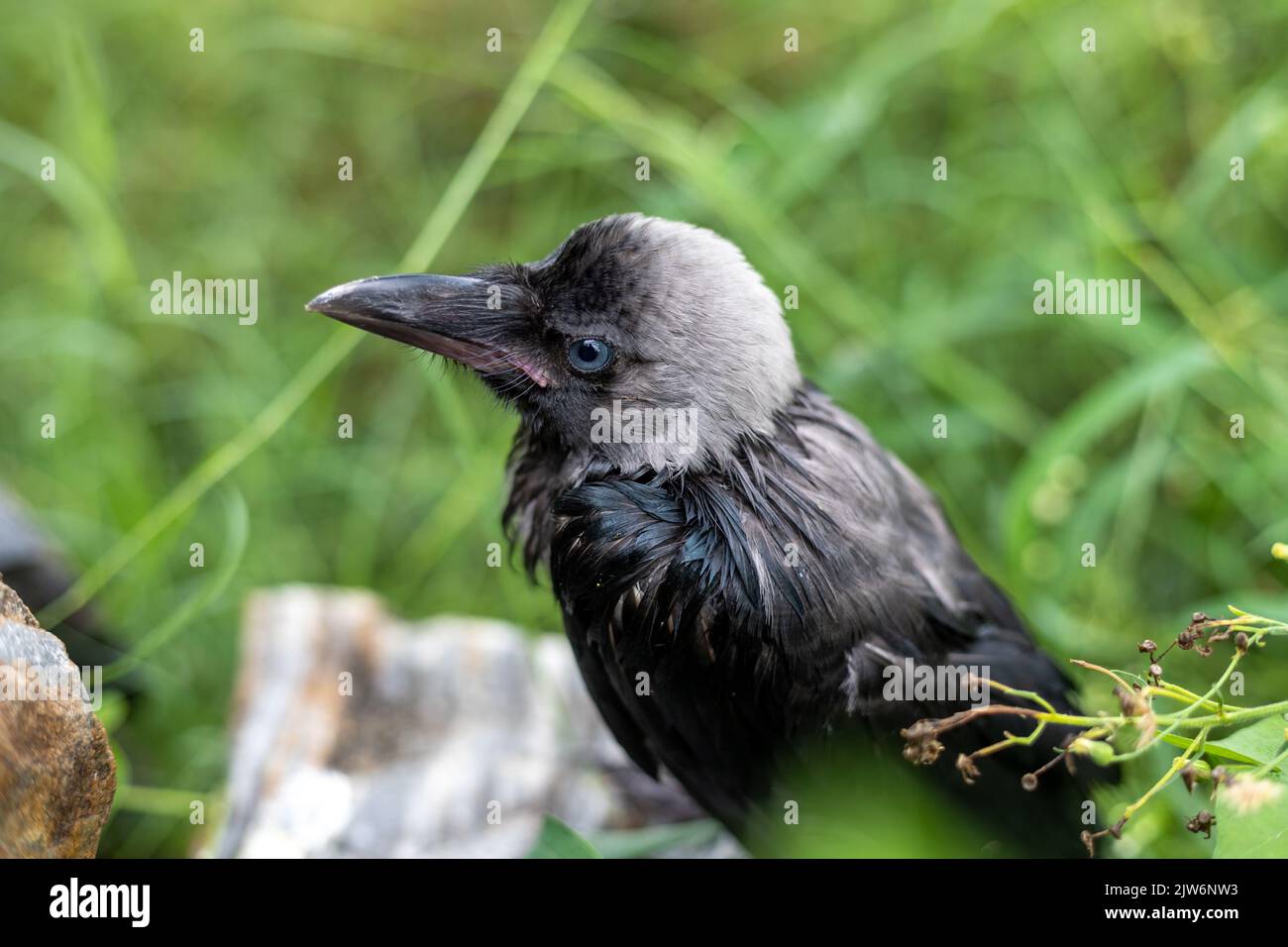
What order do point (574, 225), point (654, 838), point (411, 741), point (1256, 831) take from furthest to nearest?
point (574, 225), point (411, 741), point (654, 838), point (1256, 831)

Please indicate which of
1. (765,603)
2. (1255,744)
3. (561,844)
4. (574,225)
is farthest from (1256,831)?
(574,225)

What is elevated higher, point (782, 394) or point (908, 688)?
point (782, 394)

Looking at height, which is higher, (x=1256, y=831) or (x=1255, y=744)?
(x=1255, y=744)

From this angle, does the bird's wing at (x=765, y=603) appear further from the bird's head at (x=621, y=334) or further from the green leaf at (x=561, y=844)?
the green leaf at (x=561, y=844)

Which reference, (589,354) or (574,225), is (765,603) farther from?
(574,225)

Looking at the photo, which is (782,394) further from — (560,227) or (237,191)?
(237,191)

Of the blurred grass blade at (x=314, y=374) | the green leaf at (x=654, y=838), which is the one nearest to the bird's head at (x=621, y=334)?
the blurred grass blade at (x=314, y=374)

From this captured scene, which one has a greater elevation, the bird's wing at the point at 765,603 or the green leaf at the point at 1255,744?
the bird's wing at the point at 765,603
